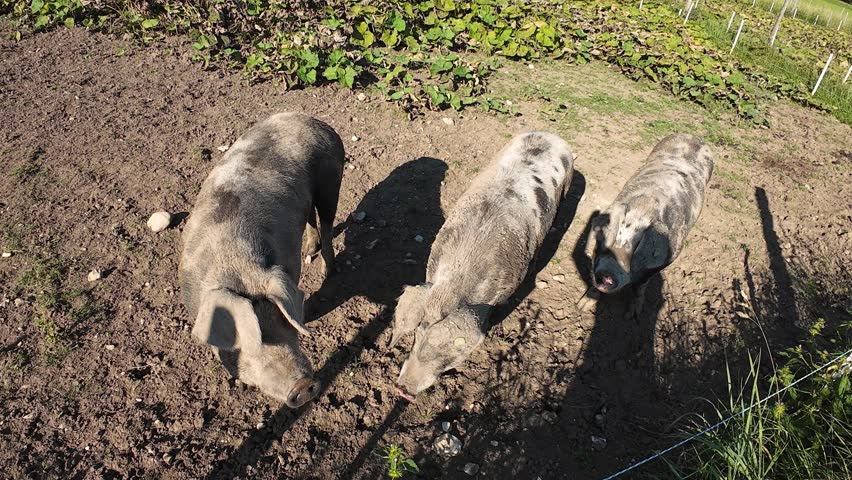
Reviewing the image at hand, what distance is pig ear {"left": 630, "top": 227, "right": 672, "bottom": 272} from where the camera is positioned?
449cm

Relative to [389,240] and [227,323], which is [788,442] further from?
[389,240]

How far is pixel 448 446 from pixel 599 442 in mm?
1258

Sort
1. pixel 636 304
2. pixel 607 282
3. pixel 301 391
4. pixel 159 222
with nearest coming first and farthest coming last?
1. pixel 301 391
2. pixel 607 282
3. pixel 636 304
4. pixel 159 222

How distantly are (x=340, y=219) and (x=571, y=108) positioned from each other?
5.04 m

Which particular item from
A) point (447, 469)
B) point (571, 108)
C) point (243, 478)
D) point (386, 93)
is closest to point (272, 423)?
point (243, 478)

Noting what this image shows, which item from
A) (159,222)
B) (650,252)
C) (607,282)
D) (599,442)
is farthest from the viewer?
(159,222)

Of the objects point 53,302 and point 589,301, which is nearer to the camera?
point 53,302

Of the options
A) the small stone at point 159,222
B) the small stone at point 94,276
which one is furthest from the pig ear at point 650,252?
the small stone at point 94,276

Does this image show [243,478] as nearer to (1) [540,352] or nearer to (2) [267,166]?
(2) [267,166]

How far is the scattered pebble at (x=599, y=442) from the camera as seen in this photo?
379cm

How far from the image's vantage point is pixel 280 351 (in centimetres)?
288

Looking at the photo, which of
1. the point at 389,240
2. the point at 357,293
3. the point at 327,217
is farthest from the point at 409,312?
the point at 389,240

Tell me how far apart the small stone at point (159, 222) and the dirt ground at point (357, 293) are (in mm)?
120

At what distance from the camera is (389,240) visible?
18.1 ft
